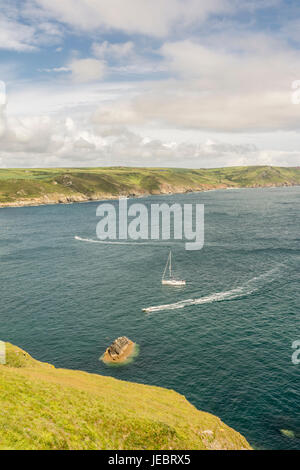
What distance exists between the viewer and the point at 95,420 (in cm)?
3300

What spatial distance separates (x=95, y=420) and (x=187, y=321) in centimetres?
4392

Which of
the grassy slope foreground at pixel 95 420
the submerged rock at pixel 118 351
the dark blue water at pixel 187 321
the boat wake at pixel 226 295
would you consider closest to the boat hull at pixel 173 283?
the dark blue water at pixel 187 321

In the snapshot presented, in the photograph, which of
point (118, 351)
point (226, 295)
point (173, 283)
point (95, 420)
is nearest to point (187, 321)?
point (226, 295)

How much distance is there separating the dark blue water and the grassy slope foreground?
6.87 metres

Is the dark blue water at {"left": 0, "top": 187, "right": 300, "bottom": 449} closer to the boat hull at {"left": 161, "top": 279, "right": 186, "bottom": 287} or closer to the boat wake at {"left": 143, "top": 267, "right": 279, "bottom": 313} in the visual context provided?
the boat wake at {"left": 143, "top": 267, "right": 279, "bottom": 313}

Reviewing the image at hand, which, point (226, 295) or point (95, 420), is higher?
point (95, 420)

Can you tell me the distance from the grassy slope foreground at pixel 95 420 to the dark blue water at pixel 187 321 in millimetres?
6869

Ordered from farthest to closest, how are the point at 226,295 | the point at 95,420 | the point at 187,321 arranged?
the point at 226,295 < the point at 187,321 < the point at 95,420

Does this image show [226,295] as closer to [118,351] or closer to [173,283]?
[173,283]

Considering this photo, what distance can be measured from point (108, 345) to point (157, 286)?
1353 inches

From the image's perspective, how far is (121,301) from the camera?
285 ft
